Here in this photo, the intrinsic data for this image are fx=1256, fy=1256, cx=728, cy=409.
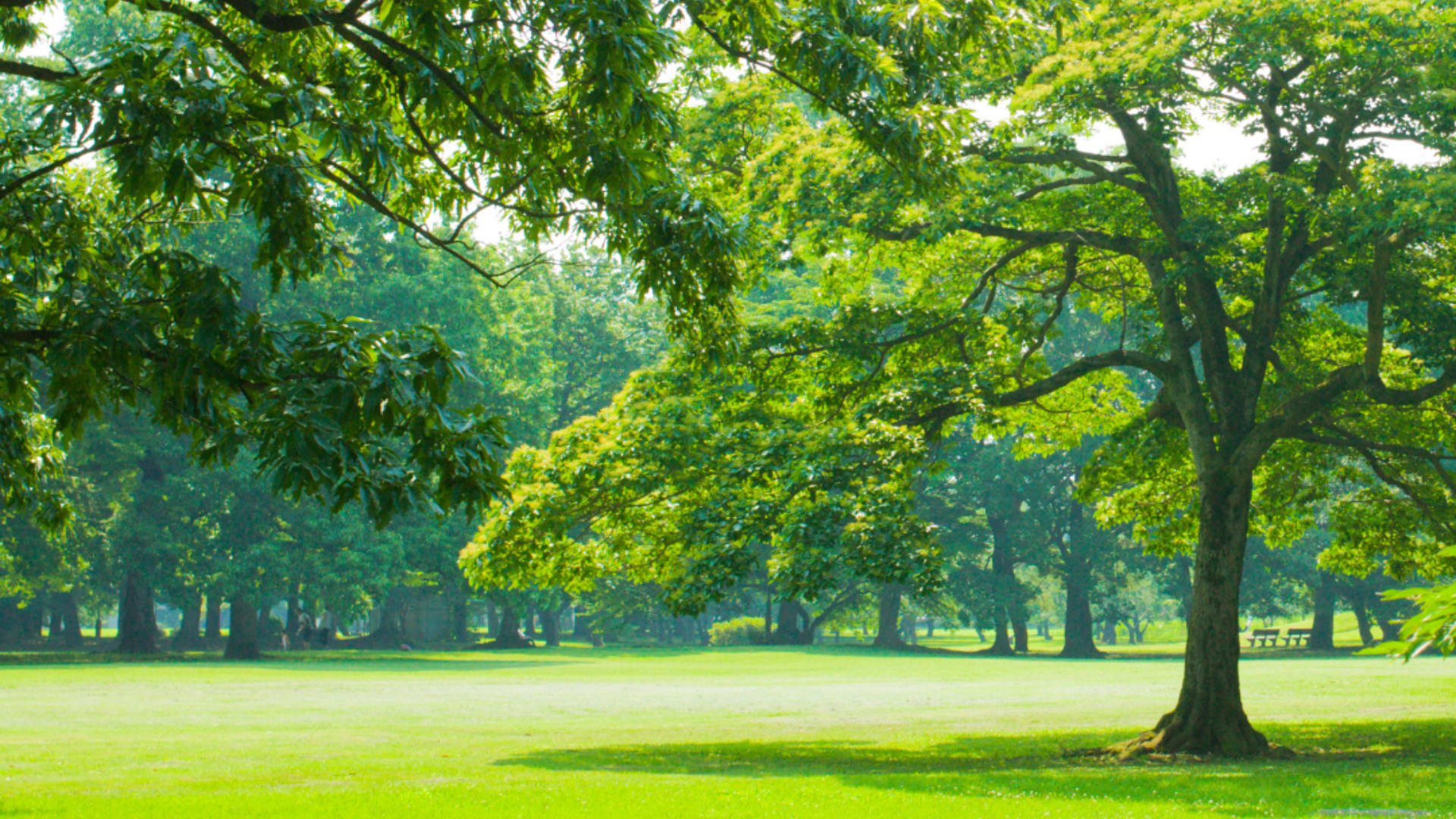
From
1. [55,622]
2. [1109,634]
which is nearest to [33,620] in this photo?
[55,622]

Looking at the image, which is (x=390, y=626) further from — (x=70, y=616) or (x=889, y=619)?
(x=889, y=619)

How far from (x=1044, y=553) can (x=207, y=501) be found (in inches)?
1503

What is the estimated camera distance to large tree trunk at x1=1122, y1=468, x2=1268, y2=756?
16.7m

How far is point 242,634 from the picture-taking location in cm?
4675

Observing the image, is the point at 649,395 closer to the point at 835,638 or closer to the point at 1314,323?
the point at 1314,323

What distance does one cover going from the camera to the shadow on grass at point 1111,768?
37.6 ft

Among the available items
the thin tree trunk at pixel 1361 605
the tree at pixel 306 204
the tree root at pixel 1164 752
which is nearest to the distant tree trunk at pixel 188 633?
the tree root at pixel 1164 752

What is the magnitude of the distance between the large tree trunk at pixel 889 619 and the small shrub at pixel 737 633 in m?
8.80

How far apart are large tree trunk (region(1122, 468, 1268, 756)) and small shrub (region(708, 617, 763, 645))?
55074 millimetres

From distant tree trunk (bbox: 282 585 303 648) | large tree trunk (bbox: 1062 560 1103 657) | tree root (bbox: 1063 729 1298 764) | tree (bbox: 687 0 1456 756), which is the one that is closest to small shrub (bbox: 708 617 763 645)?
large tree trunk (bbox: 1062 560 1103 657)

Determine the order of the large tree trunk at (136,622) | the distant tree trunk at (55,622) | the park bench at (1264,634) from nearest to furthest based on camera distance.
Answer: the large tree trunk at (136,622) < the park bench at (1264,634) < the distant tree trunk at (55,622)

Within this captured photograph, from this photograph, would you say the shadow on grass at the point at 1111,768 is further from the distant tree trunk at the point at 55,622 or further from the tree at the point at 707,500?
the distant tree trunk at the point at 55,622

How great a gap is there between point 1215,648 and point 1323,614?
51047 millimetres

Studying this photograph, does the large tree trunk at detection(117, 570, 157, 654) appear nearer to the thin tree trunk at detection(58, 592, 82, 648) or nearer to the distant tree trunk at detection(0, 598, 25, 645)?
the distant tree trunk at detection(0, 598, 25, 645)
